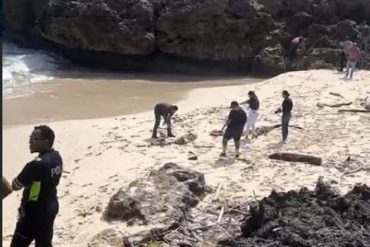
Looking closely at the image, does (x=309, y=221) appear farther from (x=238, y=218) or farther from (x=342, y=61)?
(x=342, y=61)

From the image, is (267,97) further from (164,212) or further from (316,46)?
(164,212)

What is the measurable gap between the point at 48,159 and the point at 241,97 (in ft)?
46.7

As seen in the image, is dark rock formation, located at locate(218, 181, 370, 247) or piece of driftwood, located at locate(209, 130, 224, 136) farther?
piece of driftwood, located at locate(209, 130, 224, 136)

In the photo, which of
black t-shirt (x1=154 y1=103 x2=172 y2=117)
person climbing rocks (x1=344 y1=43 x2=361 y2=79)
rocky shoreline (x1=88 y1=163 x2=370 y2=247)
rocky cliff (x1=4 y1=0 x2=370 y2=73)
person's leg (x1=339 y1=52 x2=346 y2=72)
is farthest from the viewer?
rocky cliff (x1=4 y1=0 x2=370 y2=73)

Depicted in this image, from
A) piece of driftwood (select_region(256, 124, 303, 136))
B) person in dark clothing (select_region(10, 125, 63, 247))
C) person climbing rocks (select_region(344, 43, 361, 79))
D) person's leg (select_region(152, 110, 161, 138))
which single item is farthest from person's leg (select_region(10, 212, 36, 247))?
person climbing rocks (select_region(344, 43, 361, 79))

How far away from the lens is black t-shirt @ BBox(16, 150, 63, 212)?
17.1 ft

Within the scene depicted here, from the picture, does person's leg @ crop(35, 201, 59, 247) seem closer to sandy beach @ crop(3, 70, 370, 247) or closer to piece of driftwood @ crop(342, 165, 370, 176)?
sandy beach @ crop(3, 70, 370, 247)

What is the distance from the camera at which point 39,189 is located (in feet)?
17.5

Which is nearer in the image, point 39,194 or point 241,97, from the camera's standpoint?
point 39,194

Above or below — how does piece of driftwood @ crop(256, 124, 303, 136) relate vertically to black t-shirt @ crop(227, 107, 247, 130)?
below

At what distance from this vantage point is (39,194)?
17.6 feet

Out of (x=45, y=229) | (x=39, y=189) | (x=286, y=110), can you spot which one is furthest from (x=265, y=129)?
(x=39, y=189)

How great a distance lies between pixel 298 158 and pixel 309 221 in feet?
15.0

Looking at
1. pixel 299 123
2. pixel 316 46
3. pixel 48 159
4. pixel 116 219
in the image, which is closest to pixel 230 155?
pixel 299 123
